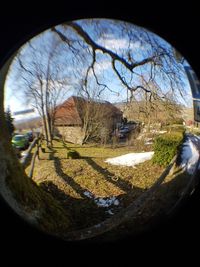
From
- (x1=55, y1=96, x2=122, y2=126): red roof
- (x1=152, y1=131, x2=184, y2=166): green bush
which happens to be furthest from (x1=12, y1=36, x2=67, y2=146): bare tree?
(x1=152, y1=131, x2=184, y2=166): green bush

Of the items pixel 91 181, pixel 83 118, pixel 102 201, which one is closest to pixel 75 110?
pixel 83 118

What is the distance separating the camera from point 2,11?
98cm

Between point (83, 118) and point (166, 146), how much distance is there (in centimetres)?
45

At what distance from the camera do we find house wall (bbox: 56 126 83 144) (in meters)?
1.27

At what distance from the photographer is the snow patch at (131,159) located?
4.53 feet

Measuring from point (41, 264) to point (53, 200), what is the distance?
11.7 inches

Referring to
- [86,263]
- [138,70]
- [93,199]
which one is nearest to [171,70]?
[138,70]

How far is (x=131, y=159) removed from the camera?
1.43 m

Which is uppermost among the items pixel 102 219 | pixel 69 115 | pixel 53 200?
pixel 69 115

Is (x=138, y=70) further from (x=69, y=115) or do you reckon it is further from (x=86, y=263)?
(x=86, y=263)

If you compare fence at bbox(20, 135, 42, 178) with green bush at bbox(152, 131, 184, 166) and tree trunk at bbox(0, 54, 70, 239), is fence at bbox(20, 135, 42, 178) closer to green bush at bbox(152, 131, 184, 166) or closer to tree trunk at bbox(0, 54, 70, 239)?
tree trunk at bbox(0, 54, 70, 239)

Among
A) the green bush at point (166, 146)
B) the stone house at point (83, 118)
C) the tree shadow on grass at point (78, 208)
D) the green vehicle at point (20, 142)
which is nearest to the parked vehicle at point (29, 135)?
the green vehicle at point (20, 142)

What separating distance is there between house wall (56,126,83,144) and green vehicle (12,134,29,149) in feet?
0.54

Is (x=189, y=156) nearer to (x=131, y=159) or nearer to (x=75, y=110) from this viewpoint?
(x=131, y=159)
